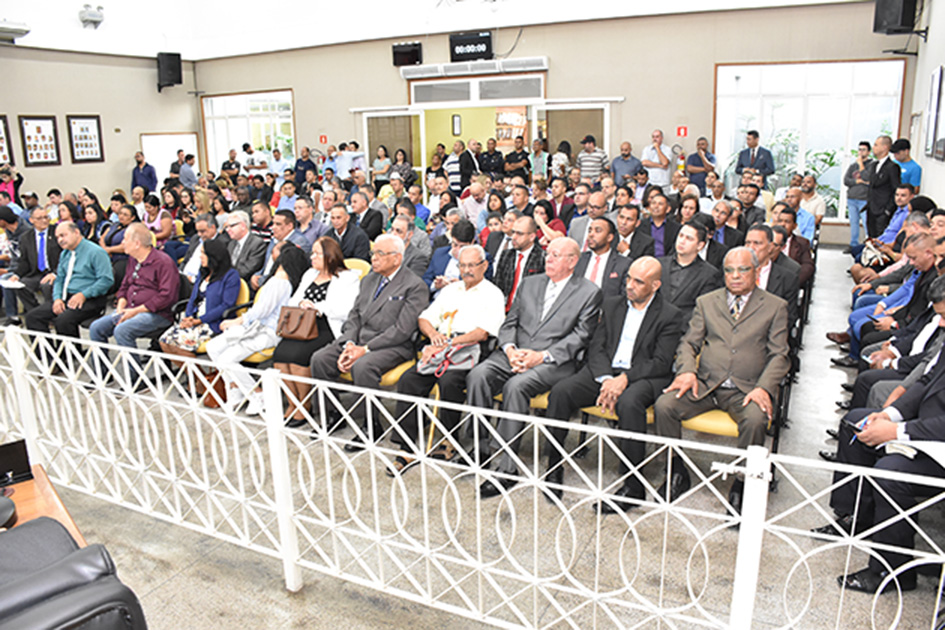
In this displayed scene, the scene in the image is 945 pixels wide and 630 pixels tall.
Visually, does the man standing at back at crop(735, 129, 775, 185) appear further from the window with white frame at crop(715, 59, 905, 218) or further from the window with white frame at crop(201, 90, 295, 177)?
the window with white frame at crop(201, 90, 295, 177)

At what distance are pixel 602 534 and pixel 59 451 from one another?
9.64 ft

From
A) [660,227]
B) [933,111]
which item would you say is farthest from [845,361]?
[933,111]

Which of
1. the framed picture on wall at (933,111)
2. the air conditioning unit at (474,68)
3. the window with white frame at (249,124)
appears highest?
the air conditioning unit at (474,68)

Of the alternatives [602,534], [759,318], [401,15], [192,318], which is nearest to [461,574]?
[602,534]

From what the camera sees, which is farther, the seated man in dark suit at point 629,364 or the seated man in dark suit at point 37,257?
the seated man in dark suit at point 37,257

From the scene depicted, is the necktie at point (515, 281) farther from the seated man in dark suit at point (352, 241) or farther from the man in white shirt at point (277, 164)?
the man in white shirt at point (277, 164)

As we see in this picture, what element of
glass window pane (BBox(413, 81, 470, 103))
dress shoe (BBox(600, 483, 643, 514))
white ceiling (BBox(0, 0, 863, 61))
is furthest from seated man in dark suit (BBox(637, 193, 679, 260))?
glass window pane (BBox(413, 81, 470, 103))

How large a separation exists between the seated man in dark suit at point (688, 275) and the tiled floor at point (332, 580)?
128 centimetres

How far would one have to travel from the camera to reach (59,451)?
3857 mm

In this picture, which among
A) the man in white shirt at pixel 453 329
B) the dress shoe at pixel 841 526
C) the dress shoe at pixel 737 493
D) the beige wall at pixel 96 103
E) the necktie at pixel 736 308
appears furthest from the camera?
the beige wall at pixel 96 103

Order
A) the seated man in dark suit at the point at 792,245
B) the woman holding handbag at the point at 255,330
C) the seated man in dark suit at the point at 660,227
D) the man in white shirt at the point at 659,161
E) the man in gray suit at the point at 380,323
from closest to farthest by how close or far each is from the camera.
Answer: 1. the man in gray suit at the point at 380,323
2. the woman holding handbag at the point at 255,330
3. the seated man in dark suit at the point at 792,245
4. the seated man in dark suit at the point at 660,227
5. the man in white shirt at the point at 659,161

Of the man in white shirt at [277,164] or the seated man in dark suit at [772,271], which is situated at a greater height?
the man in white shirt at [277,164]

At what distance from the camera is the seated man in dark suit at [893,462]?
2.91 meters

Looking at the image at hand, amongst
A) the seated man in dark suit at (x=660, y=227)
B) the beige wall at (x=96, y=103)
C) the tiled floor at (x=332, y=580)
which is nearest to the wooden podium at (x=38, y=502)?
the tiled floor at (x=332, y=580)
